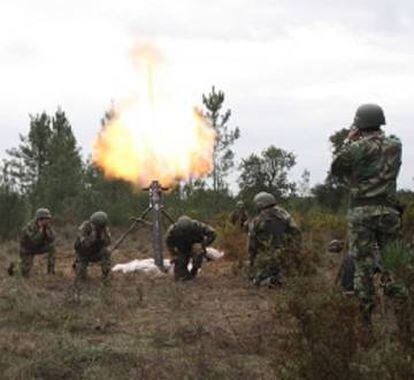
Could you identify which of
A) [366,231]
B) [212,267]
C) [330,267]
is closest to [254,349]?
[366,231]

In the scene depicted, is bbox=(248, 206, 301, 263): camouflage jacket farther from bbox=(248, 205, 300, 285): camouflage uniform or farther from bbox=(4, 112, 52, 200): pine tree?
bbox=(4, 112, 52, 200): pine tree

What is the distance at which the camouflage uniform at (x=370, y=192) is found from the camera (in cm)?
774

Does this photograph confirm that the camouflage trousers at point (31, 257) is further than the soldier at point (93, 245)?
Yes

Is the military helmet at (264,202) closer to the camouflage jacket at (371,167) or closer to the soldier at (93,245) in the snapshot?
the soldier at (93,245)

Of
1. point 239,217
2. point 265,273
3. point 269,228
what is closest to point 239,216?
point 239,217

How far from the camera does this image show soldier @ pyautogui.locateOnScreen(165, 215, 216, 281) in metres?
14.2

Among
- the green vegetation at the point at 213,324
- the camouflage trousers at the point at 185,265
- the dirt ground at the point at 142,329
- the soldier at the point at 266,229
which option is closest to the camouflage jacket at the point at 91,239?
the green vegetation at the point at 213,324

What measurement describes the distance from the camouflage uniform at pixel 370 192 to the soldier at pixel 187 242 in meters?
6.60

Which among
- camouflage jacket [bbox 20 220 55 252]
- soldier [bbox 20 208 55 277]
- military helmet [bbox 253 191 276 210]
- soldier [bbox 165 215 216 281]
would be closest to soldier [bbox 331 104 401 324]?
military helmet [bbox 253 191 276 210]

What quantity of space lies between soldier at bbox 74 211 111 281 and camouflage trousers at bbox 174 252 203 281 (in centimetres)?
134

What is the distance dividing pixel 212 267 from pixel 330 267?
3.09m

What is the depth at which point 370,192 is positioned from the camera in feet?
25.6

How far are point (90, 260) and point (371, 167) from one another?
8.17 meters

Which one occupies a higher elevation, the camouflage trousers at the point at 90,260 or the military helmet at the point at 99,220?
the military helmet at the point at 99,220
